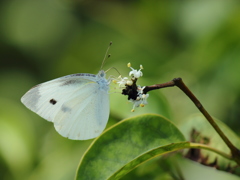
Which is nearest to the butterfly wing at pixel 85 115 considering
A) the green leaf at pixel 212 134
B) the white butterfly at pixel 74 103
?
the white butterfly at pixel 74 103

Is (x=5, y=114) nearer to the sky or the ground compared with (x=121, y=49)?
nearer to the ground

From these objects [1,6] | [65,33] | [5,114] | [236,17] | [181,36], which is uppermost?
[1,6]

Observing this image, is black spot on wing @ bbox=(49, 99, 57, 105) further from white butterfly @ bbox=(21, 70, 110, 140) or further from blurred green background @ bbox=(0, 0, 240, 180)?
blurred green background @ bbox=(0, 0, 240, 180)

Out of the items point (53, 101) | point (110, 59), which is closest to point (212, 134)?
point (53, 101)

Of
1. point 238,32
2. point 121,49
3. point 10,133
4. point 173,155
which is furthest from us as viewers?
point 121,49

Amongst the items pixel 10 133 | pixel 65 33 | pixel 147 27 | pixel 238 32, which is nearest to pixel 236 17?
pixel 238 32

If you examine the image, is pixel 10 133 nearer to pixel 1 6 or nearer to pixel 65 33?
pixel 65 33

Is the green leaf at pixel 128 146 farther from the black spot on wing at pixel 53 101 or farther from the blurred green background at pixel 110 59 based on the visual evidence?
the black spot on wing at pixel 53 101

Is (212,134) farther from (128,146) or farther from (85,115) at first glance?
(85,115)
